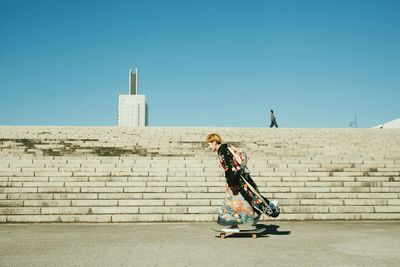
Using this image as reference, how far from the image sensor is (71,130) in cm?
1398

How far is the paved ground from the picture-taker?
3.67 meters

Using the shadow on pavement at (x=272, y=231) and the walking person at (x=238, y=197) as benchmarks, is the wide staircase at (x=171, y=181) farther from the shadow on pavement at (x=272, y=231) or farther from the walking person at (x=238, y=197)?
the walking person at (x=238, y=197)

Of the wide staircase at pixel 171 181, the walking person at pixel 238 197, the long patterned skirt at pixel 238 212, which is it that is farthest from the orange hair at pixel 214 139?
the wide staircase at pixel 171 181

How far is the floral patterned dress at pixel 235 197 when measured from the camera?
4.98 meters

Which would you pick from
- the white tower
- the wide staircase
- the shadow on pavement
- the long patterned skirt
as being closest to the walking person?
the long patterned skirt

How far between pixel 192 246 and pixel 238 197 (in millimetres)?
1028

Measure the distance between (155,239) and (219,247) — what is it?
112cm

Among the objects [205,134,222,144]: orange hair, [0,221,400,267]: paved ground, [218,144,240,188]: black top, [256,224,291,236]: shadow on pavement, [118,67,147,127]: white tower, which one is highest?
[118,67,147,127]: white tower

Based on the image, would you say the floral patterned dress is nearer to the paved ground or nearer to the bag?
the bag

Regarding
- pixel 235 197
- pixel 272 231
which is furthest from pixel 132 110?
pixel 235 197

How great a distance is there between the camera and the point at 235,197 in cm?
511

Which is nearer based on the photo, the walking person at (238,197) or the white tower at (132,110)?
the walking person at (238,197)

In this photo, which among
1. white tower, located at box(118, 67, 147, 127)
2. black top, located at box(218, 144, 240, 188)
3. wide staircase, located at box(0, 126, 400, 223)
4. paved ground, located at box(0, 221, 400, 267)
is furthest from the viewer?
white tower, located at box(118, 67, 147, 127)

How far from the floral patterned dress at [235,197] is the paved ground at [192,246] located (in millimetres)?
313
